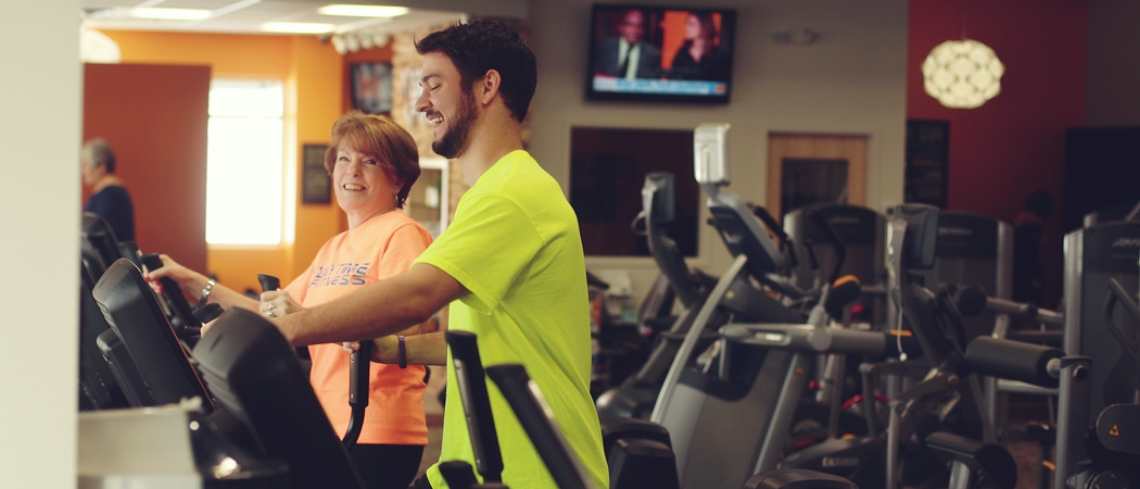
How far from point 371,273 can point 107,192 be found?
5844mm

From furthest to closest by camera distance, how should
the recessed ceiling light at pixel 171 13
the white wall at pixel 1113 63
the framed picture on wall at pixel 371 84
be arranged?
the framed picture on wall at pixel 371 84
the white wall at pixel 1113 63
the recessed ceiling light at pixel 171 13

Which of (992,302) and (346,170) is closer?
(346,170)

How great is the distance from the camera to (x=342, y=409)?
295 centimetres

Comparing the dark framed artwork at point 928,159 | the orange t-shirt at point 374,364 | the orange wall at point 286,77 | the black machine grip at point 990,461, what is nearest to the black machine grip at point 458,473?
the orange t-shirt at point 374,364

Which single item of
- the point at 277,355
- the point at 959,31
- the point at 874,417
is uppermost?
the point at 959,31

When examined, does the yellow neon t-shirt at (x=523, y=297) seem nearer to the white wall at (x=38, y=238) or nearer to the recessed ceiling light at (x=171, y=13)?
the white wall at (x=38, y=238)

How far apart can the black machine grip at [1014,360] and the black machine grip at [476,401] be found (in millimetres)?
2747

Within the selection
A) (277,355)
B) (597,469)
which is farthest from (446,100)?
(277,355)

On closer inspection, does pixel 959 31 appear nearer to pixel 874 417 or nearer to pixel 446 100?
pixel 874 417

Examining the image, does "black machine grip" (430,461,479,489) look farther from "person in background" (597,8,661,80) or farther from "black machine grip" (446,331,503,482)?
"person in background" (597,8,661,80)

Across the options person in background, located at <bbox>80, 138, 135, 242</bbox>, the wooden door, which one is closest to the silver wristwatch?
person in background, located at <bbox>80, 138, 135, 242</bbox>

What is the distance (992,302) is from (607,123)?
4233 mm

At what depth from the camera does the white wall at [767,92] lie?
384 inches

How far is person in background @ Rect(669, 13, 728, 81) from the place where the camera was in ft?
32.3
